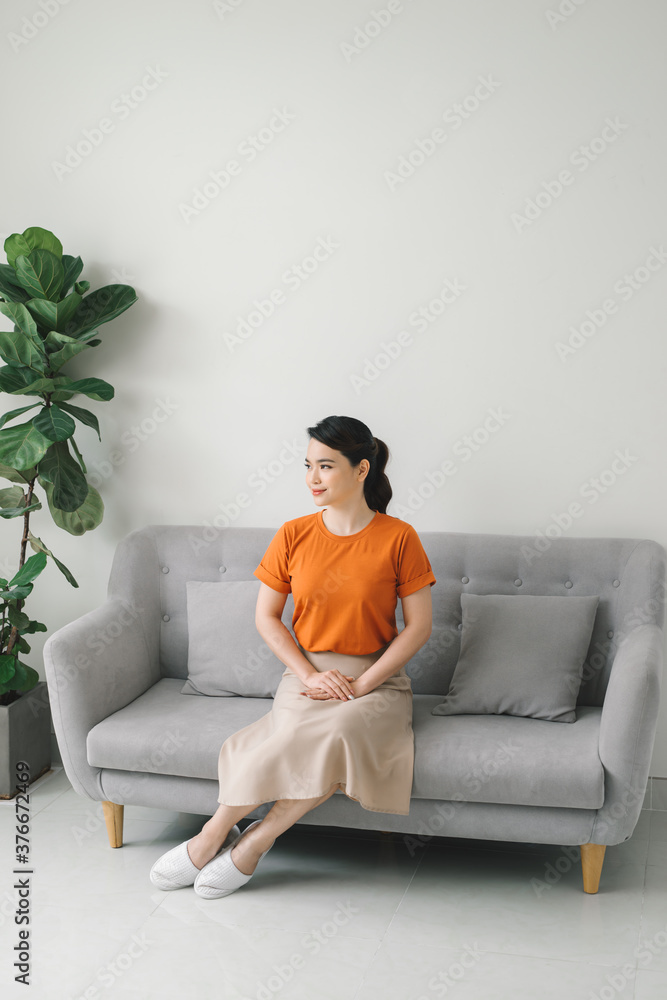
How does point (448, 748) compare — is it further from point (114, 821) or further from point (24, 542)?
point (24, 542)

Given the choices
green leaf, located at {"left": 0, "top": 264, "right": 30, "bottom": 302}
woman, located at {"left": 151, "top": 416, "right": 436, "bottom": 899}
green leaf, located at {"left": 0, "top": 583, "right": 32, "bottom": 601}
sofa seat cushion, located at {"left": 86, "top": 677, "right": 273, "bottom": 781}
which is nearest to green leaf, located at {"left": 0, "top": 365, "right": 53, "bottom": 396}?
green leaf, located at {"left": 0, "top": 264, "right": 30, "bottom": 302}

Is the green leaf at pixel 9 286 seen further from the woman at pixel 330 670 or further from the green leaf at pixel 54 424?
the woman at pixel 330 670

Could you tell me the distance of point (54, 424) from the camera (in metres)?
3.09

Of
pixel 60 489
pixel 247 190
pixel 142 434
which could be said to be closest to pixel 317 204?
pixel 247 190

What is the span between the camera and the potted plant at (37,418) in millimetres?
3100

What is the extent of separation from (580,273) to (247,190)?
48.7 inches

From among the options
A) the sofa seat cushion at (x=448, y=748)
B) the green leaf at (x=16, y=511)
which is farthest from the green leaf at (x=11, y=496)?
the sofa seat cushion at (x=448, y=748)

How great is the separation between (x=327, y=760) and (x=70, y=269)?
6.59 ft

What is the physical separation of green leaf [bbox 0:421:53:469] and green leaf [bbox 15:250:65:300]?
1.64 feet

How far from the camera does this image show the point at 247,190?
10.7 ft

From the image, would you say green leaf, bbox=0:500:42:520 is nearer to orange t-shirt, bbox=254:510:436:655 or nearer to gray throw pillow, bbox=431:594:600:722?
orange t-shirt, bbox=254:510:436:655

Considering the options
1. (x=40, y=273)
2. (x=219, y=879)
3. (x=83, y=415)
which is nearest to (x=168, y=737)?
(x=219, y=879)

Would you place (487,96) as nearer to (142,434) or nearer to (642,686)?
(142,434)

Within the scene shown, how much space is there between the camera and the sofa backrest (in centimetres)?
289
